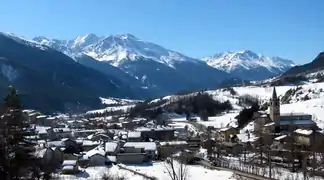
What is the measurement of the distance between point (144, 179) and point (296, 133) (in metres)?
25.0

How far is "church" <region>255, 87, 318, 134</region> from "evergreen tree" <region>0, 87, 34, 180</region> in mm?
44654

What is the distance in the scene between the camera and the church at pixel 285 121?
62.6 meters

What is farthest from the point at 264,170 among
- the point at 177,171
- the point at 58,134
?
the point at 58,134

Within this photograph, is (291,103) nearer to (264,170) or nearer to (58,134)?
(58,134)

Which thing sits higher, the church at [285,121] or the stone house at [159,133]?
the church at [285,121]

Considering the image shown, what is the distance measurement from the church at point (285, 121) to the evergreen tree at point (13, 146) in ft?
147

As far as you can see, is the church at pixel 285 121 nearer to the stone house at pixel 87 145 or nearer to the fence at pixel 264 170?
the fence at pixel 264 170

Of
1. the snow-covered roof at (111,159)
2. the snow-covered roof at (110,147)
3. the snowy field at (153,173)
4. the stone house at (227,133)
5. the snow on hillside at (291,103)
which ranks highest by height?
the snow on hillside at (291,103)

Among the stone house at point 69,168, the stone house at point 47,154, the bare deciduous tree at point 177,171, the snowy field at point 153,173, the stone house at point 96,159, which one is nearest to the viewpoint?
the bare deciduous tree at point 177,171

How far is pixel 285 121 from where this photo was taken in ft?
216

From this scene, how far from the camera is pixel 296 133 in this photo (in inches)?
2173

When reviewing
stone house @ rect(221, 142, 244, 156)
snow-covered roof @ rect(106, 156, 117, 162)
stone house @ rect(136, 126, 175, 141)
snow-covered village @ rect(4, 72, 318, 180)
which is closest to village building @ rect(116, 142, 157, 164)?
snow-covered village @ rect(4, 72, 318, 180)

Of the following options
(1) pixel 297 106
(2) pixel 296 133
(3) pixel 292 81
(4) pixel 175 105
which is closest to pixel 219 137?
(2) pixel 296 133

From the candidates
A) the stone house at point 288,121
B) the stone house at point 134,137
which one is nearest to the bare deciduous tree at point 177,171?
the stone house at point 288,121
